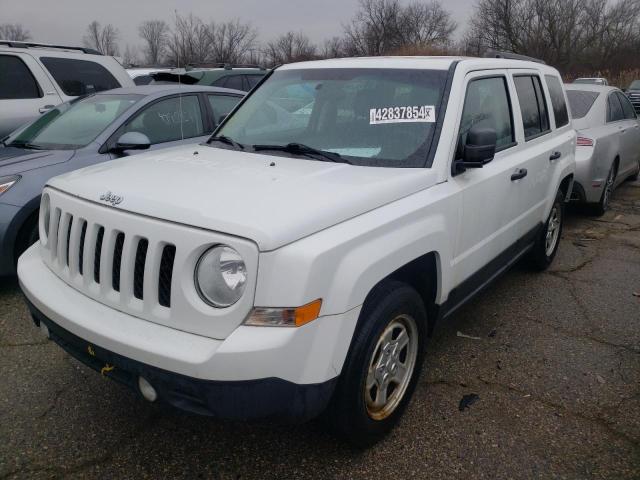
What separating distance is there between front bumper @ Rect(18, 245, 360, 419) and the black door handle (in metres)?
1.95

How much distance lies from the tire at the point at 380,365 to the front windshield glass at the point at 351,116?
780 mm

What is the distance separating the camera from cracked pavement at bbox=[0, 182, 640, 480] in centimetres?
248

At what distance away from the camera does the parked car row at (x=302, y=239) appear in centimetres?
197

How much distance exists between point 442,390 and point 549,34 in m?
Answer: 54.7

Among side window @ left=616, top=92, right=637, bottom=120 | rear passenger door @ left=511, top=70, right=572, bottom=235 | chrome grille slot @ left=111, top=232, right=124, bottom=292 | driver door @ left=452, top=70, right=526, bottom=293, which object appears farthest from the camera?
side window @ left=616, top=92, right=637, bottom=120

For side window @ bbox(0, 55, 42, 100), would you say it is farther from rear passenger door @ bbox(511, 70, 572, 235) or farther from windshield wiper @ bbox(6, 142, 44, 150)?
rear passenger door @ bbox(511, 70, 572, 235)

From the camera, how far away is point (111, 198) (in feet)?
7.71

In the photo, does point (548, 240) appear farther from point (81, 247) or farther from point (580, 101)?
point (81, 247)

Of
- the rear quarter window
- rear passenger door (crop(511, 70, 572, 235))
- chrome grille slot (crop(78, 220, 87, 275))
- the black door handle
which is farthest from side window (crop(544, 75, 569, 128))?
chrome grille slot (crop(78, 220, 87, 275))

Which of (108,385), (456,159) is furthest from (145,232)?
(456,159)

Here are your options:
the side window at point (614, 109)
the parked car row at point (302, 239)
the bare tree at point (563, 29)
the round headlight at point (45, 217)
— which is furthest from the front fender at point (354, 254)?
the bare tree at point (563, 29)

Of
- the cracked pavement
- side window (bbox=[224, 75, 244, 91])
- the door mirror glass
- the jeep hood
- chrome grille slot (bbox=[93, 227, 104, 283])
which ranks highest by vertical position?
side window (bbox=[224, 75, 244, 91])

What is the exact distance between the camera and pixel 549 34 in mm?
49781

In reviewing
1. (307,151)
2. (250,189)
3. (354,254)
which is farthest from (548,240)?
(250,189)
